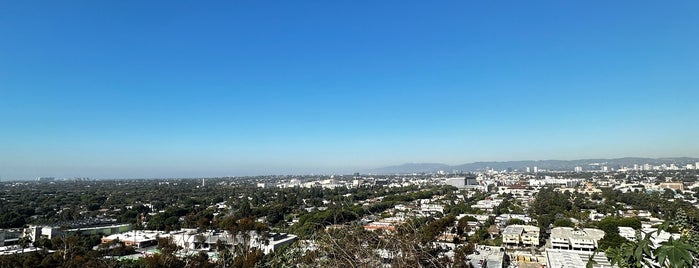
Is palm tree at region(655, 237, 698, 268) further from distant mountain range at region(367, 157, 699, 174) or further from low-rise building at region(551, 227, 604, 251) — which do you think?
distant mountain range at region(367, 157, 699, 174)

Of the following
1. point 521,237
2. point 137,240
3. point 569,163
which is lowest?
point 521,237

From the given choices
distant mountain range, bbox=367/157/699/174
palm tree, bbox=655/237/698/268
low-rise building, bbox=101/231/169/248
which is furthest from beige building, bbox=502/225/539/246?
distant mountain range, bbox=367/157/699/174

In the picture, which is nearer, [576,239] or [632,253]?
[632,253]

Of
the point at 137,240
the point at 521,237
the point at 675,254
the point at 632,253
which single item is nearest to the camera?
the point at 675,254

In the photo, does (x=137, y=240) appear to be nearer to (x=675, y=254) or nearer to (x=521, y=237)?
(x=521, y=237)

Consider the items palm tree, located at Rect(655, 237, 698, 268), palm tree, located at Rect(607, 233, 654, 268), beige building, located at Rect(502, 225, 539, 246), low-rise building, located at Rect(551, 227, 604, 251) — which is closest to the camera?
palm tree, located at Rect(655, 237, 698, 268)

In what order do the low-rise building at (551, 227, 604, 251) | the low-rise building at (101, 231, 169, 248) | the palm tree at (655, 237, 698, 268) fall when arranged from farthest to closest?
the low-rise building at (101, 231, 169, 248) < the low-rise building at (551, 227, 604, 251) < the palm tree at (655, 237, 698, 268)

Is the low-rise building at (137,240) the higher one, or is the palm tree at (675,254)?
the palm tree at (675,254)

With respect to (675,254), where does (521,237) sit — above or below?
below

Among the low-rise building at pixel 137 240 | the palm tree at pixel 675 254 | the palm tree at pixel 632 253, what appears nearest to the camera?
the palm tree at pixel 675 254

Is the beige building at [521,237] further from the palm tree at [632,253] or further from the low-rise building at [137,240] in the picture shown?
the palm tree at [632,253]

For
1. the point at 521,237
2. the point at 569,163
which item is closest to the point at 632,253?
the point at 521,237

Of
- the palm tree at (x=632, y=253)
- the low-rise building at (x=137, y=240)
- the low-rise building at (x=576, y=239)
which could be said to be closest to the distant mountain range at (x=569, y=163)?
the low-rise building at (x=576, y=239)
